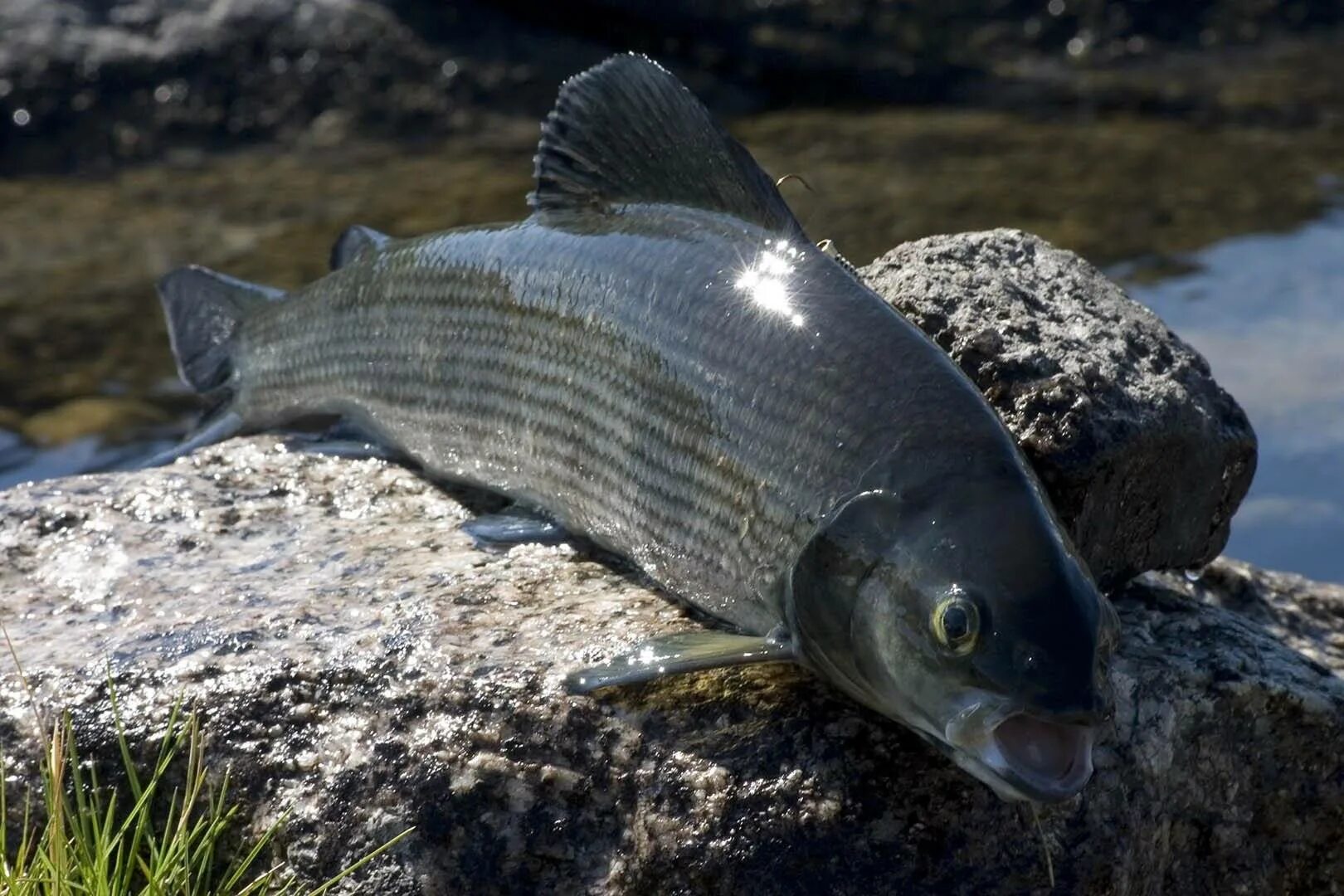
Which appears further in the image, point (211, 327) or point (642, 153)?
point (211, 327)

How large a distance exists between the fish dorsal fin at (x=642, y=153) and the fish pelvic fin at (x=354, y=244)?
3.37 ft

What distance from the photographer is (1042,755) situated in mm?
2725

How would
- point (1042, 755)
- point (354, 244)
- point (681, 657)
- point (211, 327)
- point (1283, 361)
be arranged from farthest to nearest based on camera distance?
point (1283, 361) → point (211, 327) → point (354, 244) → point (681, 657) → point (1042, 755)

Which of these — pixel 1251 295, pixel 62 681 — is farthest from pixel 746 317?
pixel 1251 295

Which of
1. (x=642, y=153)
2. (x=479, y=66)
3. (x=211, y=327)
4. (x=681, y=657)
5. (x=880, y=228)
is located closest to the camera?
(x=681, y=657)

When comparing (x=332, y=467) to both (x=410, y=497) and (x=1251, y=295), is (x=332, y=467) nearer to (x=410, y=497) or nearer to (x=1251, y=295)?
(x=410, y=497)

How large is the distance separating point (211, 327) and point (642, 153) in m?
2.17

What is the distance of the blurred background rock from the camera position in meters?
8.95

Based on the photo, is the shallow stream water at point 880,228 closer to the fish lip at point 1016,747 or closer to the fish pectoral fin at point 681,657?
the fish pectoral fin at point 681,657

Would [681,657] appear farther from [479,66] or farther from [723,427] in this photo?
[479,66]

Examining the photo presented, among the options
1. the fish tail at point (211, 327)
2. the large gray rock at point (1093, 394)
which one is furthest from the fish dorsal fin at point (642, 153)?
the fish tail at point (211, 327)

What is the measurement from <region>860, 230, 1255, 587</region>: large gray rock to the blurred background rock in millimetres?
3482

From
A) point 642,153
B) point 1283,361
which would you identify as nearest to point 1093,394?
point 642,153

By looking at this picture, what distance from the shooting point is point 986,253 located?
4.23 m
